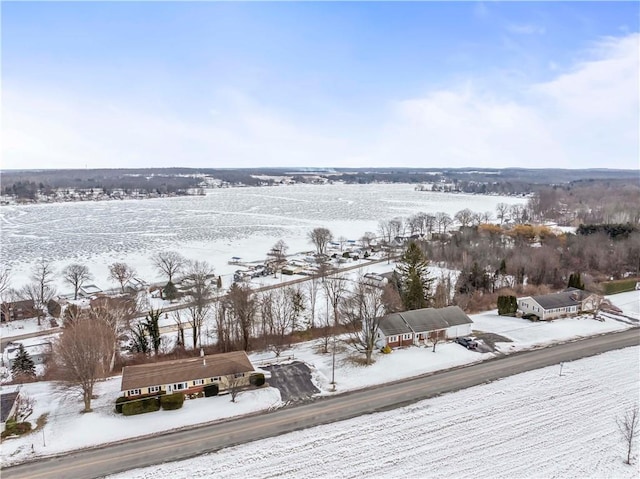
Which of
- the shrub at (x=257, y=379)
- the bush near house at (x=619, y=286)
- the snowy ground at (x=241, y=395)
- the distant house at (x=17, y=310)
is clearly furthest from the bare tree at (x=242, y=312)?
the bush near house at (x=619, y=286)

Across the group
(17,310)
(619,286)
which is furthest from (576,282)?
(17,310)

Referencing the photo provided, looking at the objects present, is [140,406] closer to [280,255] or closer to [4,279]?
[4,279]

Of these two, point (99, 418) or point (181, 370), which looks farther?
point (181, 370)

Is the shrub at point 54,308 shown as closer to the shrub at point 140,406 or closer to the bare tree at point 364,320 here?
the shrub at point 140,406

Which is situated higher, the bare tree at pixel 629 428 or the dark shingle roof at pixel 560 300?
the dark shingle roof at pixel 560 300

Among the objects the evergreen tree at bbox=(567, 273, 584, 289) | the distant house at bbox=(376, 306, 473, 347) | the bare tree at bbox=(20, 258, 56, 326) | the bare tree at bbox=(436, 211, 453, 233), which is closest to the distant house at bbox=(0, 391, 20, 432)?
the bare tree at bbox=(20, 258, 56, 326)

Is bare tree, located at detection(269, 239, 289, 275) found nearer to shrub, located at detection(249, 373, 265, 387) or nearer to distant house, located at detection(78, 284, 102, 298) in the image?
distant house, located at detection(78, 284, 102, 298)
